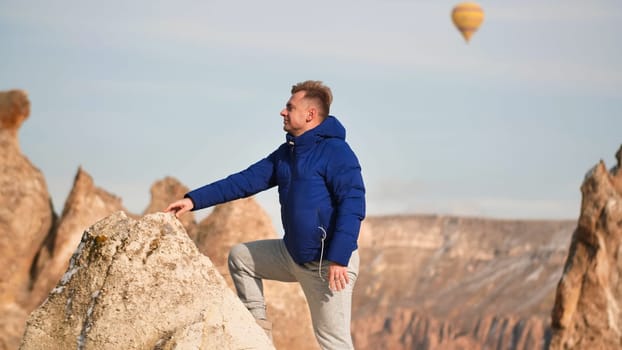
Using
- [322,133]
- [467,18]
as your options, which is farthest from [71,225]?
[467,18]

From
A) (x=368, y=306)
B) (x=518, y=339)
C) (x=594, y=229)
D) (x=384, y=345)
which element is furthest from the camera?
(x=368, y=306)

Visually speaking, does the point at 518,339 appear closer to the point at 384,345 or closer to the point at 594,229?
the point at 384,345

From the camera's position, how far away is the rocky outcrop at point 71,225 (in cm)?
1903

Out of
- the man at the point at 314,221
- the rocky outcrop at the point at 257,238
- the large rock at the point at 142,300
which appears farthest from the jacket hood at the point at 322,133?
the rocky outcrop at the point at 257,238

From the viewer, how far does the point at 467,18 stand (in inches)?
2793

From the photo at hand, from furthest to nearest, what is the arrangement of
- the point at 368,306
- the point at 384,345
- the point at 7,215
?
the point at 368,306 < the point at 384,345 < the point at 7,215

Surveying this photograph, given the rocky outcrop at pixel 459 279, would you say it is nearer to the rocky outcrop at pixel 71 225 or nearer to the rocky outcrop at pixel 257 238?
the rocky outcrop at pixel 71 225

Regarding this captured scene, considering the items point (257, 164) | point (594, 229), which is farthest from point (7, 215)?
point (257, 164)

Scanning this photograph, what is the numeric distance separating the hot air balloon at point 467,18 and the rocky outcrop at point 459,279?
19.8m

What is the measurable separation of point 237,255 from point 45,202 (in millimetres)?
13497

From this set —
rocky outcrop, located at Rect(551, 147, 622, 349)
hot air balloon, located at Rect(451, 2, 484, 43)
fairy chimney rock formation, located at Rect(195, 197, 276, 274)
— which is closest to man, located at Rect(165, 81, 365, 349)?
fairy chimney rock formation, located at Rect(195, 197, 276, 274)

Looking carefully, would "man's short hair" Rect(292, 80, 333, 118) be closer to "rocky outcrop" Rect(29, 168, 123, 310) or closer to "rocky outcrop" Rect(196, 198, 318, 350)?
"rocky outcrop" Rect(196, 198, 318, 350)

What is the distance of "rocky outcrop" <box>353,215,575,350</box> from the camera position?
85156 mm

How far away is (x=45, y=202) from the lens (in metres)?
19.6
